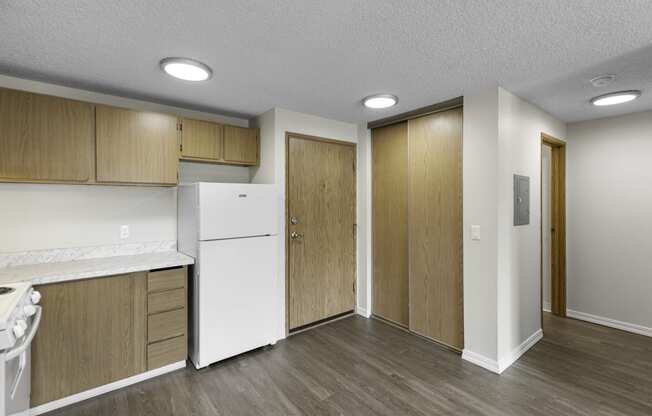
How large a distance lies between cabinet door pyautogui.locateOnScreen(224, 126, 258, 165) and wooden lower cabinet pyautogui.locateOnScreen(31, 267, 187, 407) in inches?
47.4

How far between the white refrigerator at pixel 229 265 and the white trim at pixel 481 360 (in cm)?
174

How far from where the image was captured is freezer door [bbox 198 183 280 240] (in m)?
2.46

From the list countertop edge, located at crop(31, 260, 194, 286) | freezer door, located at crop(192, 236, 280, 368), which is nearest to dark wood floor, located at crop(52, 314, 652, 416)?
freezer door, located at crop(192, 236, 280, 368)

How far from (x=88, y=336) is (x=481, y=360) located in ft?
9.84

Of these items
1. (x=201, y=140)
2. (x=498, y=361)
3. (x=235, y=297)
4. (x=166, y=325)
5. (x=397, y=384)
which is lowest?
(x=397, y=384)

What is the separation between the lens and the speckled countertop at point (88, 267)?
1.93 metres

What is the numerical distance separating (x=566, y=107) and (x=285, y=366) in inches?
140

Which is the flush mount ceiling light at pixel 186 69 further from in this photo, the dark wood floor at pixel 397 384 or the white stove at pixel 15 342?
the dark wood floor at pixel 397 384

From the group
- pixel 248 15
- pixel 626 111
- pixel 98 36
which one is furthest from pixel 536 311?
pixel 98 36

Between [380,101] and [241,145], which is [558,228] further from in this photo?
[241,145]

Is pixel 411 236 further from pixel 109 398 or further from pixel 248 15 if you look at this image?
pixel 109 398

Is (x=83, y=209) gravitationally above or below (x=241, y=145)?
below

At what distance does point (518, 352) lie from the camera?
2.66 m

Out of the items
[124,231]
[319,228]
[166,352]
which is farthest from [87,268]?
[319,228]
